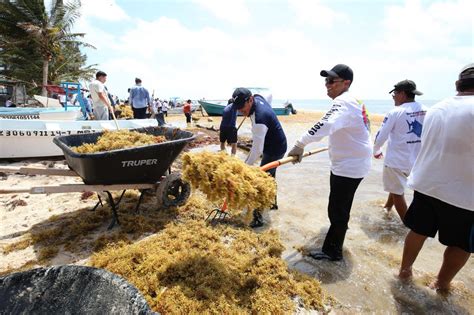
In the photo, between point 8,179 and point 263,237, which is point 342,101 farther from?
point 8,179

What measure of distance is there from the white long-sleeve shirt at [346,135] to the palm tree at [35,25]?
61.5ft

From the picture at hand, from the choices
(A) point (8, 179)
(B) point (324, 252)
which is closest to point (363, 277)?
(B) point (324, 252)

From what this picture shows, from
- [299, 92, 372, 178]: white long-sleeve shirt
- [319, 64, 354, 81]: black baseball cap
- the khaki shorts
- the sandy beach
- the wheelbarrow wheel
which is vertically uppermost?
[319, 64, 354, 81]: black baseball cap

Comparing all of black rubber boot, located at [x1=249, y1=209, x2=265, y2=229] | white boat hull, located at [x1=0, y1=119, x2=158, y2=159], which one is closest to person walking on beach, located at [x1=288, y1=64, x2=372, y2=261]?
black rubber boot, located at [x1=249, y1=209, x2=265, y2=229]

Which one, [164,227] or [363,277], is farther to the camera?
[164,227]

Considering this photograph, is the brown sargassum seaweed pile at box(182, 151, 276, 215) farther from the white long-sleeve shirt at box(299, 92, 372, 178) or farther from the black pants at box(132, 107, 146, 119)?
the black pants at box(132, 107, 146, 119)

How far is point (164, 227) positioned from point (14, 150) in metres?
5.32

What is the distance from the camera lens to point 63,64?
21938 millimetres

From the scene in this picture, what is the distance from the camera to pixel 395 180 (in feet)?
13.3

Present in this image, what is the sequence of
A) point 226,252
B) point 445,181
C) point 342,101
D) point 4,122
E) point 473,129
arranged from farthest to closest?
1. point 4,122
2. point 226,252
3. point 342,101
4. point 445,181
5. point 473,129

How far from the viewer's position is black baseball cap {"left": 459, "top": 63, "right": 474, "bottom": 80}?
2.42m

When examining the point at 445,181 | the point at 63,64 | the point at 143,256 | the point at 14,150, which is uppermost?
the point at 63,64

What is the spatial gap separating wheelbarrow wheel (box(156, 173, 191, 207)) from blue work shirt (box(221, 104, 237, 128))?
114 inches

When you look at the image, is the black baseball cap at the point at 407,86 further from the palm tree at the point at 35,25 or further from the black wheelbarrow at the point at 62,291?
the palm tree at the point at 35,25
